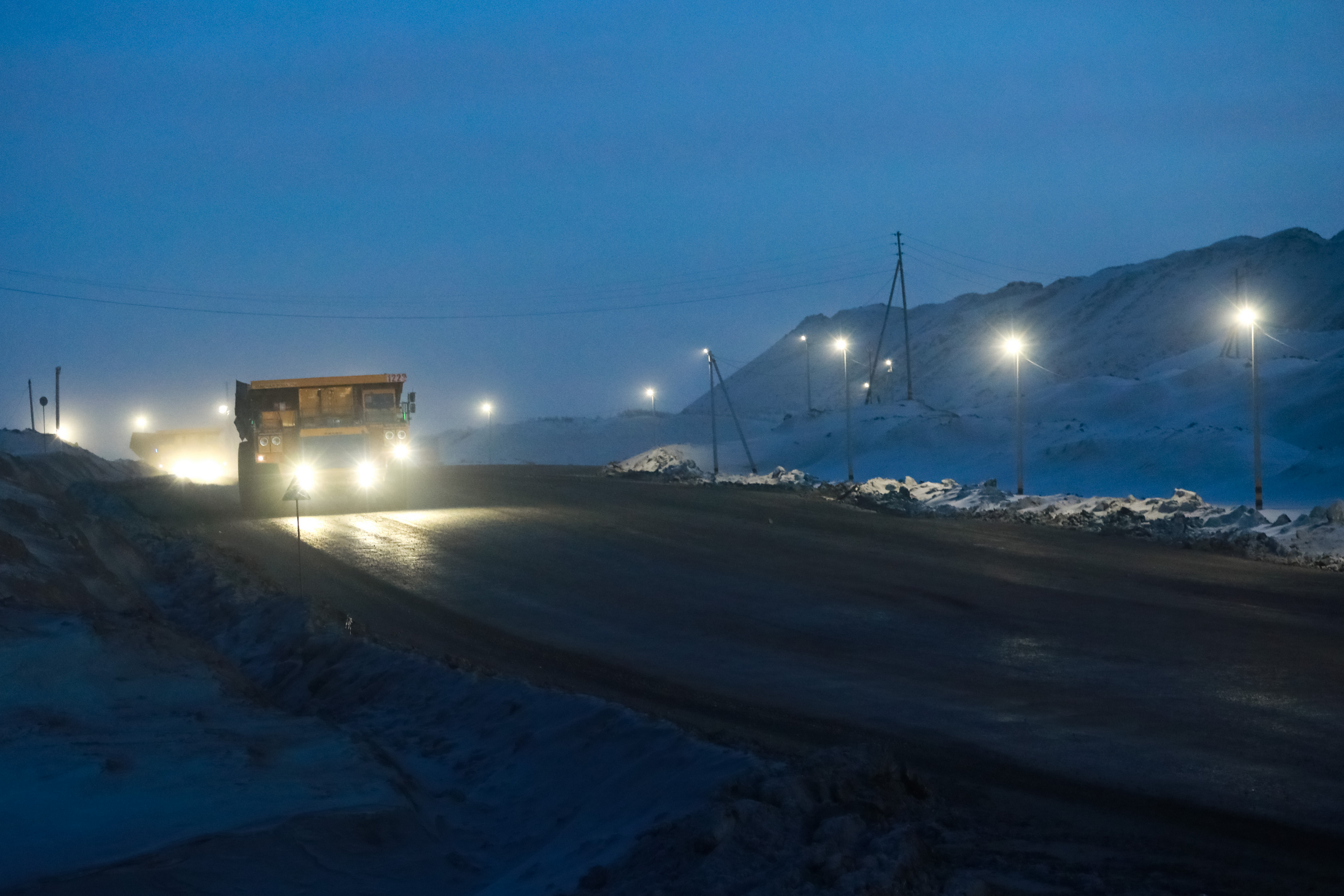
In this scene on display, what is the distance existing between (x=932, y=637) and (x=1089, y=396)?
58.1 meters

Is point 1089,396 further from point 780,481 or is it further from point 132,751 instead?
point 132,751

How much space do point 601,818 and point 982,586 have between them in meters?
10.4

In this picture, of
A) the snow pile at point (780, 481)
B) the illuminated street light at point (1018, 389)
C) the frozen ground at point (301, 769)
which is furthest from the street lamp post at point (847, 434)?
the frozen ground at point (301, 769)

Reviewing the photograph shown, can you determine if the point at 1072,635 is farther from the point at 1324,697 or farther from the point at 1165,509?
the point at 1165,509

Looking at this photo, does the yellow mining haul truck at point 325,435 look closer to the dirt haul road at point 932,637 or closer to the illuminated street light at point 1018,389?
the dirt haul road at point 932,637

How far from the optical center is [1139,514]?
77.1 feet

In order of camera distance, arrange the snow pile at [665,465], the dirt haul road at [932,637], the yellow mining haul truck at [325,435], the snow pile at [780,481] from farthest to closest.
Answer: the snow pile at [665,465] < the snow pile at [780,481] < the yellow mining haul truck at [325,435] < the dirt haul road at [932,637]

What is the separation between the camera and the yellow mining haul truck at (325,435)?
101 feet

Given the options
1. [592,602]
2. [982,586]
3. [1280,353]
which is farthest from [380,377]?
[1280,353]

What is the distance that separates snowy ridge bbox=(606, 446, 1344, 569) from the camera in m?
19.4

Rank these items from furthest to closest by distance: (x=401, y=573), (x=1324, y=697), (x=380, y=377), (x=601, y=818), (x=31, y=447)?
(x=31, y=447), (x=380, y=377), (x=401, y=573), (x=1324, y=697), (x=601, y=818)

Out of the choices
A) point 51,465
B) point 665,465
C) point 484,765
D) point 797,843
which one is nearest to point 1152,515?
point 484,765

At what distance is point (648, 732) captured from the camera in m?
7.71

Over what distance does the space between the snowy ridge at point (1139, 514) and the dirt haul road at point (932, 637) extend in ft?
3.85
